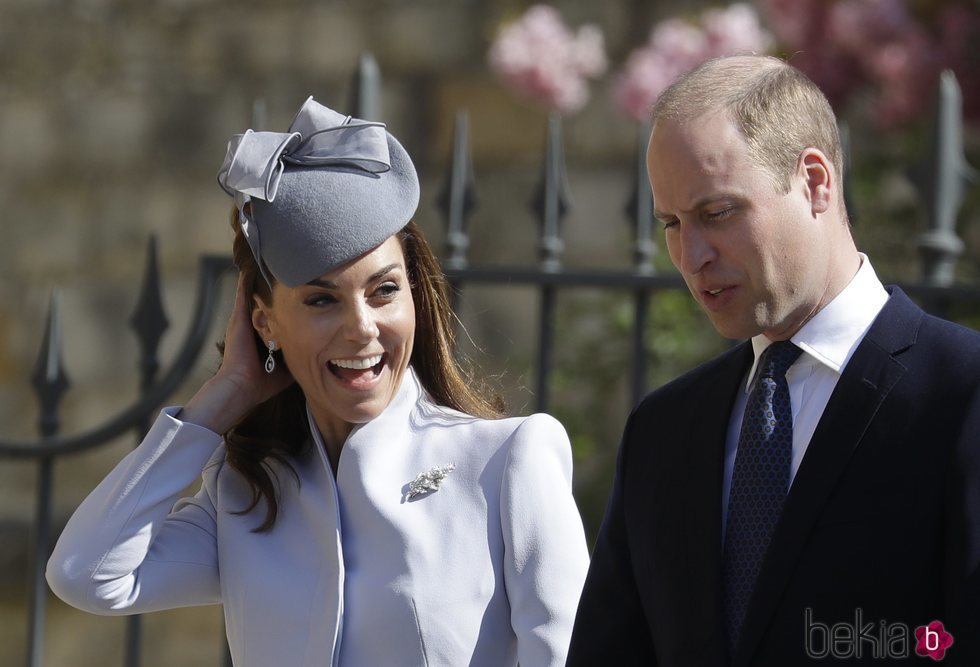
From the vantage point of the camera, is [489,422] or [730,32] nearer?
[489,422]

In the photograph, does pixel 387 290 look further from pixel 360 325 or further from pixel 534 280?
pixel 534 280

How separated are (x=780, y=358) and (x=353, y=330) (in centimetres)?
73

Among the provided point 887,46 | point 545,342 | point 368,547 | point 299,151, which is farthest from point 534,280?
point 887,46

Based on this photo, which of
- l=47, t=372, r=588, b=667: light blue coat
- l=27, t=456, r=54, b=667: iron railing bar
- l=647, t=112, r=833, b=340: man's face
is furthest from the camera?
l=27, t=456, r=54, b=667: iron railing bar

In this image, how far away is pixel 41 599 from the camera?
3527 mm

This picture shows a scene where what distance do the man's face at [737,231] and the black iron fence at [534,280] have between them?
1.19 metres

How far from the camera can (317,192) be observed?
247 centimetres

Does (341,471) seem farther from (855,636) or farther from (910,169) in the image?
(910,169)

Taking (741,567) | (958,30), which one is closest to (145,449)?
(741,567)

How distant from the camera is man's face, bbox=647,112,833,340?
73.1 inches

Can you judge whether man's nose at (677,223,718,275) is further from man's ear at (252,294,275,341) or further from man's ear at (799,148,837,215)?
man's ear at (252,294,275,341)

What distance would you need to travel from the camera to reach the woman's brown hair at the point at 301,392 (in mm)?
2557

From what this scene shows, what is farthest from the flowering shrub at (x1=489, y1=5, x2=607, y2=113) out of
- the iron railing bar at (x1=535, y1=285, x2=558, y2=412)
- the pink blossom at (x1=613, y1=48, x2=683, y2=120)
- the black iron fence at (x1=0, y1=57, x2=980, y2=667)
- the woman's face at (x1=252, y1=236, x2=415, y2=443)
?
the woman's face at (x1=252, y1=236, x2=415, y2=443)

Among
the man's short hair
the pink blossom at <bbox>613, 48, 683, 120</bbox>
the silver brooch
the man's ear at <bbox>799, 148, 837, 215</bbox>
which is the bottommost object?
the silver brooch
